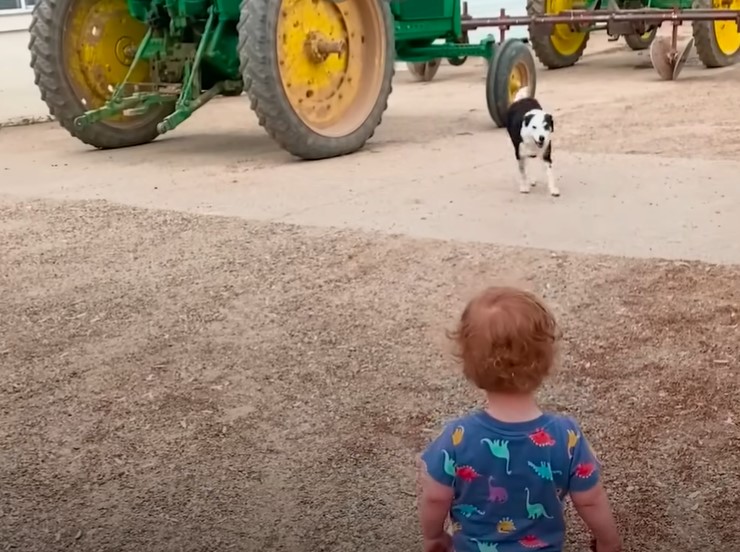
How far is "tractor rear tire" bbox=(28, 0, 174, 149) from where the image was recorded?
25.7 feet

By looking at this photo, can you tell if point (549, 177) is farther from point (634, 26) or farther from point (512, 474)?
point (634, 26)

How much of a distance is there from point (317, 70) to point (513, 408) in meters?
5.91

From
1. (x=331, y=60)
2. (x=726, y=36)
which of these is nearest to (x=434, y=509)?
(x=331, y=60)

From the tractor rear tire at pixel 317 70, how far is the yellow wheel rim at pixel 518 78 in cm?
120

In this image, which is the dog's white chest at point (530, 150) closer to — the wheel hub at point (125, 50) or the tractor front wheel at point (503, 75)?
the tractor front wheel at point (503, 75)

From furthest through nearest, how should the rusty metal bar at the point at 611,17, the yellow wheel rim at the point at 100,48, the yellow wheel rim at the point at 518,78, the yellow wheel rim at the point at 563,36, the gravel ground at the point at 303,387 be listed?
1. the yellow wheel rim at the point at 563,36
2. the rusty metal bar at the point at 611,17
3. the yellow wheel rim at the point at 518,78
4. the yellow wheel rim at the point at 100,48
5. the gravel ground at the point at 303,387

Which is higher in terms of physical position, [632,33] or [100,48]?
[100,48]

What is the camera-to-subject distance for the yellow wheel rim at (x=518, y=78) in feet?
27.7

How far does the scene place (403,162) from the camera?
22.7 ft

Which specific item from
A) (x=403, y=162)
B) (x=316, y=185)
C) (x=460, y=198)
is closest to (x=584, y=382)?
(x=460, y=198)

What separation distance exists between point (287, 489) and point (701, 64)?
34.5 feet

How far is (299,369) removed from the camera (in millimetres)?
3389

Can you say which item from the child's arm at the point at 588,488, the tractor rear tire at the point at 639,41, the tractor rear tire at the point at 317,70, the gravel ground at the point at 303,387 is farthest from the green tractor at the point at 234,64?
the tractor rear tire at the point at 639,41

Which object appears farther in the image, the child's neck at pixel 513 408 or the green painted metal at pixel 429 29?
the green painted metal at pixel 429 29
